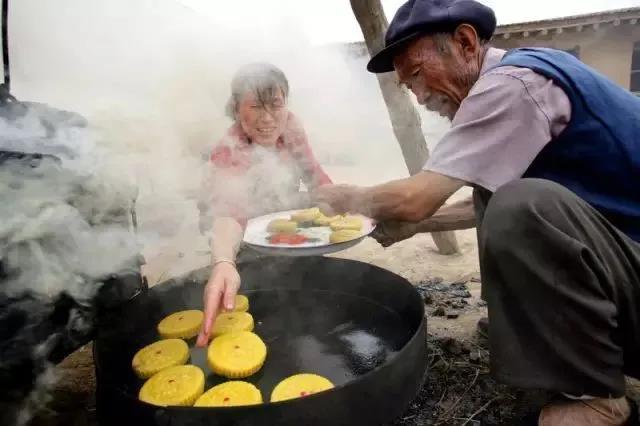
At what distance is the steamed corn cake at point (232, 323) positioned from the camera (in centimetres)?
229

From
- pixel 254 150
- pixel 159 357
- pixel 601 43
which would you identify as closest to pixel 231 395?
pixel 159 357

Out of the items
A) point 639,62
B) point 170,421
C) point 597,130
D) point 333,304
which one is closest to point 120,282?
point 170,421

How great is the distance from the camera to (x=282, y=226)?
3.08 m

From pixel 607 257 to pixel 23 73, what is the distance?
13.7ft

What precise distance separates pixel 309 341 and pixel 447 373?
2.50ft

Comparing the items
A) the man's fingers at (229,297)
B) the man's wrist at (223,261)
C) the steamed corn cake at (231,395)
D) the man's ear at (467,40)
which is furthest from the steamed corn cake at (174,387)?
the man's ear at (467,40)

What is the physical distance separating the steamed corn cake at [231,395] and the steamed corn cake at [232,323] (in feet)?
1.45

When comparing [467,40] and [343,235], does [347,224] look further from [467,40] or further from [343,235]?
[467,40]

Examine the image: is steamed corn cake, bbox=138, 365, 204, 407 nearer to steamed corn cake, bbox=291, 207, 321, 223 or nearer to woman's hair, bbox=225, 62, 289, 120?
steamed corn cake, bbox=291, 207, 321, 223

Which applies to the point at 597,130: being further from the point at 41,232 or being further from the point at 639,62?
the point at 639,62

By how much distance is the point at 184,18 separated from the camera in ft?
14.8

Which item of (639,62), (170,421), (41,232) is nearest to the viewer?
(170,421)

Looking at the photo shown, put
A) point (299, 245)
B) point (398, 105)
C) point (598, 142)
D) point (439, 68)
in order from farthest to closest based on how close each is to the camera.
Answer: point (398, 105)
point (299, 245)
point (439, 68)
point (598, 142)

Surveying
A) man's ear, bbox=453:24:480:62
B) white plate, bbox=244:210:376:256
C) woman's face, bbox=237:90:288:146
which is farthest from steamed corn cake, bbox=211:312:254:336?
man's ear, bbox=453:24:480:62
